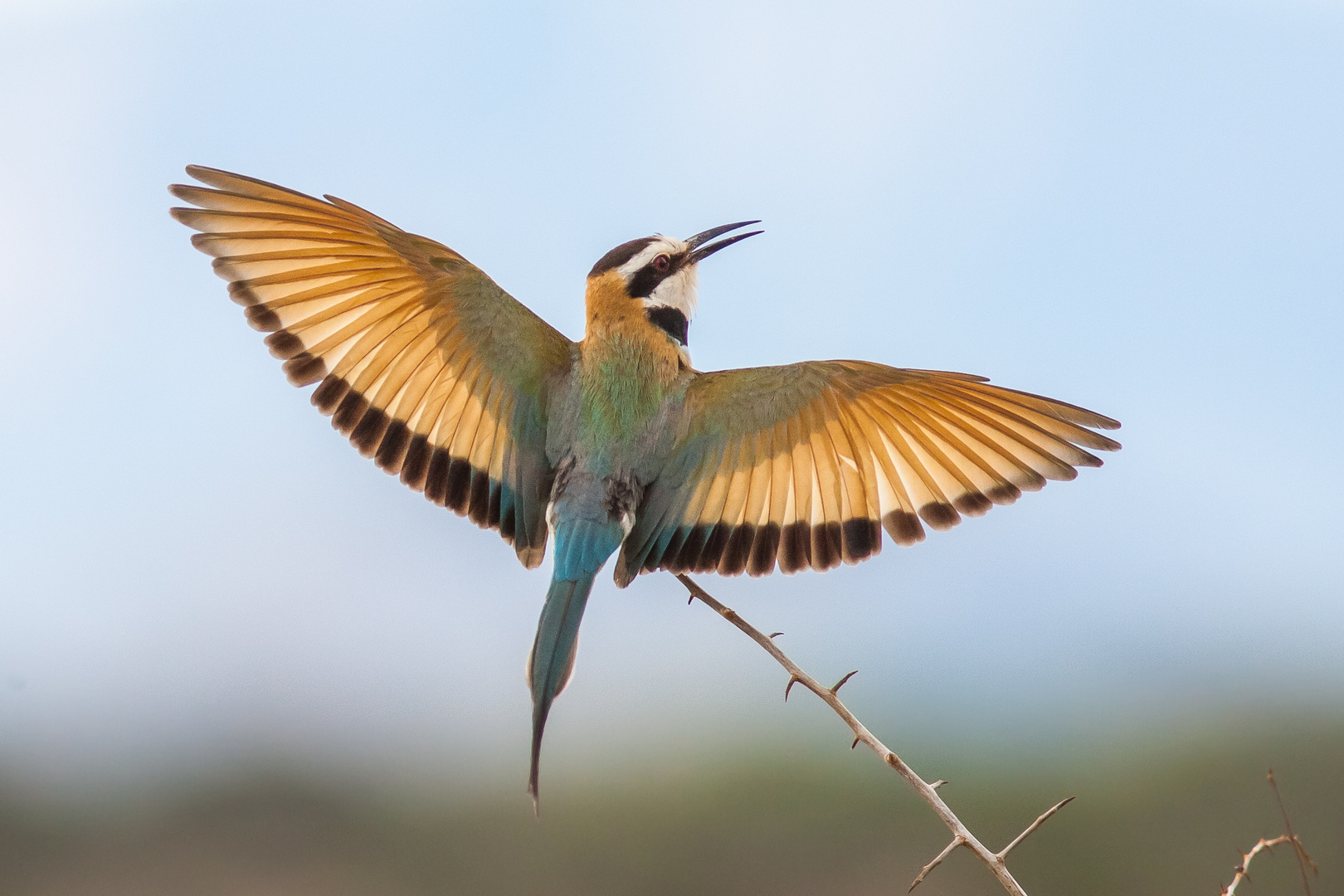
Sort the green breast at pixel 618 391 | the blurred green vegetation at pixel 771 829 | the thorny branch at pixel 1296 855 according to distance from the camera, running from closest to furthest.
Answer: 1. the thorny branch at pixel 1296 855
2. the green breast at pixel 618 391
3. the blurred green vegetation at pixel 771 829

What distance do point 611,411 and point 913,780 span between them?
0.88m

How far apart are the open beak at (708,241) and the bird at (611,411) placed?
206 mm

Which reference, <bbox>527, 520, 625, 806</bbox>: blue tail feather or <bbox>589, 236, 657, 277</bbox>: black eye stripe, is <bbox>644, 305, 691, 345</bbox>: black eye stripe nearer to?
<bbox>589, 236, 657, 277</bbox>: black eye stripe

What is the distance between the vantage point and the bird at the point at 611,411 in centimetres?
227

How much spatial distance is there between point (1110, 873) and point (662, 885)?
230 centimetres

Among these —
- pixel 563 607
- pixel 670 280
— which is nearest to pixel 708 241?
pixel 670 280

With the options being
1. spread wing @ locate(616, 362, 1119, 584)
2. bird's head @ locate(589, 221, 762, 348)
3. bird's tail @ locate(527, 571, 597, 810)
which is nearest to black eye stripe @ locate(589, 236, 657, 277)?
bird's head @ locate(589, 221, 762, 348)

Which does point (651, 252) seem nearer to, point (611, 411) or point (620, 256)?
point (620, 256)

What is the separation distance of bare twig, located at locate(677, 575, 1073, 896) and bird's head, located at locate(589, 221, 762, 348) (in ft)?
2.32

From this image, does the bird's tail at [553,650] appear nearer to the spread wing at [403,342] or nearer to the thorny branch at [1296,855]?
the spread wing at [403,342]

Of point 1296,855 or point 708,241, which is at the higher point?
point 708,241

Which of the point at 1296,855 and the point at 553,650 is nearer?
the point at 1296,855

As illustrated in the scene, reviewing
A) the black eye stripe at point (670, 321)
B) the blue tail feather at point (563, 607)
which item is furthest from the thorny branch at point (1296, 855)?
the black eye stripe at point (670, 321)

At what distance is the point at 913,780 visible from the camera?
168 centimetres
